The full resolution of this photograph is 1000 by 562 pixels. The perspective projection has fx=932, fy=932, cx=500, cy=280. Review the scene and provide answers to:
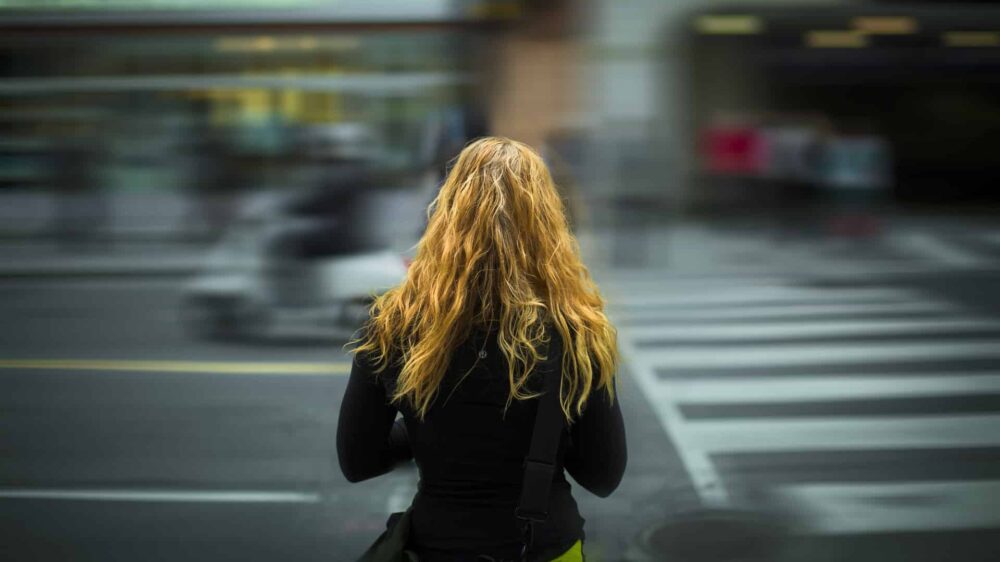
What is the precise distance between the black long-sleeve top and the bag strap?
0.08 feet

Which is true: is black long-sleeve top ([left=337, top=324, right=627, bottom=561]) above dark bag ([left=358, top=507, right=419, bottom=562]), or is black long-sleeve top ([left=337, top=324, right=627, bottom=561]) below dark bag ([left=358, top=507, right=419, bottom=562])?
above

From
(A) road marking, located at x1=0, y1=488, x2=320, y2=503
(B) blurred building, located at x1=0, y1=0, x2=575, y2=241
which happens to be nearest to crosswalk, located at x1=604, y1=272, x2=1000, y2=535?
(A) road marking, located at x1=0, y1=488, x2=320, y2=503

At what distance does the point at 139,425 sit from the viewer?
563 cm

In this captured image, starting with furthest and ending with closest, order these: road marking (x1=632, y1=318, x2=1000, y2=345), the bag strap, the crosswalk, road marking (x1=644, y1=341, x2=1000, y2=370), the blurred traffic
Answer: road marking (x1=632, y1=318, x2=1000, y2=345) → road marking (x1=644, y1=341, x2=1000, y2=370) → the crosswalk → the blurred traffic → the bag strap

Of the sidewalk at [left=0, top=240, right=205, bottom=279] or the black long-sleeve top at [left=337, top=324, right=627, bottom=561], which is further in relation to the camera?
the sidewalk at [left=0, top=240, right=205, bottom=279]

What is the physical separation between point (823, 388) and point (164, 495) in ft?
14.0

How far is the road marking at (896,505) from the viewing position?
412 cm

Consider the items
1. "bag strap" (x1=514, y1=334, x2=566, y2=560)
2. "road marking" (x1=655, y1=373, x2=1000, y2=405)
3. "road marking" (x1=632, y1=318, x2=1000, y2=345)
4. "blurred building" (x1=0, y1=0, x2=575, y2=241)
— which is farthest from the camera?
"road marking" (x1=632, y1=318, x2=1000, y2=345)

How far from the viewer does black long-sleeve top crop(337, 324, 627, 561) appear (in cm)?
168

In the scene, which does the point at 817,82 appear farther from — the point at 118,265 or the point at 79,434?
the point at 118,265

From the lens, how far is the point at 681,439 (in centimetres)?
531

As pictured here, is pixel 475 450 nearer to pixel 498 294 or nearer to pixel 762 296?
pixel 498 294

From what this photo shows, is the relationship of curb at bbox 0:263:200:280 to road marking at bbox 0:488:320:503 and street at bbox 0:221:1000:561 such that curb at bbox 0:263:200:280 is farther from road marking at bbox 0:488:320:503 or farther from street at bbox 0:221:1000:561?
road marking at bbox 0:488:320:503

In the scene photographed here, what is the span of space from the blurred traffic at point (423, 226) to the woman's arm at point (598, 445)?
2173 mm
